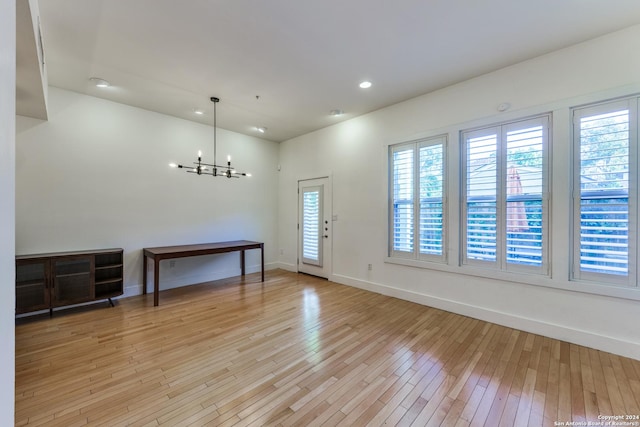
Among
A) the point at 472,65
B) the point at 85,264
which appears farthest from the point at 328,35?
the point at 85,264

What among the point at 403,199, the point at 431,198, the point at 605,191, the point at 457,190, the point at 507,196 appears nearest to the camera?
the point at 605,191

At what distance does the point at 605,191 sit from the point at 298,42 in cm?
348

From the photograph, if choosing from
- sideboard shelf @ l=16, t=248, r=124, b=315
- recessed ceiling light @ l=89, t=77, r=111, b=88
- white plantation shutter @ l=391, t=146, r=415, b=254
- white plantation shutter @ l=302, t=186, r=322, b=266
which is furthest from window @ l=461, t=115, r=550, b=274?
sideboard shelf @ l=16, t=248, r=124, b=315

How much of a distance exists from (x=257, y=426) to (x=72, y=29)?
3.82 metres

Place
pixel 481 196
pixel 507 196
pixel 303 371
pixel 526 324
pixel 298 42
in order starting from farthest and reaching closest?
pixel 481 196 < pixel 507 196 < pixel 526 324 < pixel 298 42 < pixel 303 371

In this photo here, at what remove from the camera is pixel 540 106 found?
3014 mm

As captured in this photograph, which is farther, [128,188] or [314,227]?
[314,227]

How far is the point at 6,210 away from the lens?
94 cm

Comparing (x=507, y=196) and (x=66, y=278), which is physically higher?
(x=507, y=196)

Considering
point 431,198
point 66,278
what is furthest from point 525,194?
point 66,278

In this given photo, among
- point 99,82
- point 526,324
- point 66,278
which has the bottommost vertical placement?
point 526,324

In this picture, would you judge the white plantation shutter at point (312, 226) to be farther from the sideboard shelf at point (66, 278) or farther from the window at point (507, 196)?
the sideboard shelf at point (66, 278)

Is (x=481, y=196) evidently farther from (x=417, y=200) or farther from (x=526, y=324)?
(x=526, y=324)

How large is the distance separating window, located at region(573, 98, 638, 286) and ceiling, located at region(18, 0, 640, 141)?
90cm
